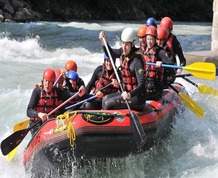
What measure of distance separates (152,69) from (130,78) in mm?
1052

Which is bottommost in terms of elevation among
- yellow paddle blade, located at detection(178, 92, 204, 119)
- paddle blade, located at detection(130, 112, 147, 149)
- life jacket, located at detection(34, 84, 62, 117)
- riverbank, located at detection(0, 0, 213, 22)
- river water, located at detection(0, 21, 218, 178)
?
riverbank, located at detection(0, 0, 213, 22)

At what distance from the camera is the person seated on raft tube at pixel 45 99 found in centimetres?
471

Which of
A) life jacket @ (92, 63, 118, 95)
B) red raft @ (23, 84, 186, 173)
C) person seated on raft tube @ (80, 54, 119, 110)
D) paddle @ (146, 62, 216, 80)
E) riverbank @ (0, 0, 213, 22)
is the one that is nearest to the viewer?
red raft @ (23, 84, 186, 173)

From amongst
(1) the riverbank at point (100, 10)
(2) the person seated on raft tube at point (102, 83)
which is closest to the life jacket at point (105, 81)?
(2) the person seated on raft tube at point (102, 83)

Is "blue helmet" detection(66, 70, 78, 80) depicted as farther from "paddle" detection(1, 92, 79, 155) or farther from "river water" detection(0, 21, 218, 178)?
"river water" detection(0, 21, 218, 178)

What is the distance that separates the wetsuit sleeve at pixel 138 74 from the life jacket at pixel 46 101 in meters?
0.85

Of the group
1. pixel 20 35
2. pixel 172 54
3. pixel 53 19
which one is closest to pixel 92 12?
pixel 53 19

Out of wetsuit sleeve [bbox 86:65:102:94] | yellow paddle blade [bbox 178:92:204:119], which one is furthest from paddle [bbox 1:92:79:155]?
yellow paddle blade [bbox 178:92:204:119]

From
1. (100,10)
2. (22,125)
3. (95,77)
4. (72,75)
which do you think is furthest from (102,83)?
(100,10)

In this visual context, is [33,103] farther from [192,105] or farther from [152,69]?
[192,105]

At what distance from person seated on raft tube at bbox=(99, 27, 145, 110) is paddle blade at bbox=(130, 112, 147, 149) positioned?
0.27 meters

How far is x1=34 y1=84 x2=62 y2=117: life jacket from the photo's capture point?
15.8 ft

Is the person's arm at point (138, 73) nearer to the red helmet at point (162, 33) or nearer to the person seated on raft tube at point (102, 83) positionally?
the person seated on raft tube at point (102, 83)

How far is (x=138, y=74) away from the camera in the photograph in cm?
481
